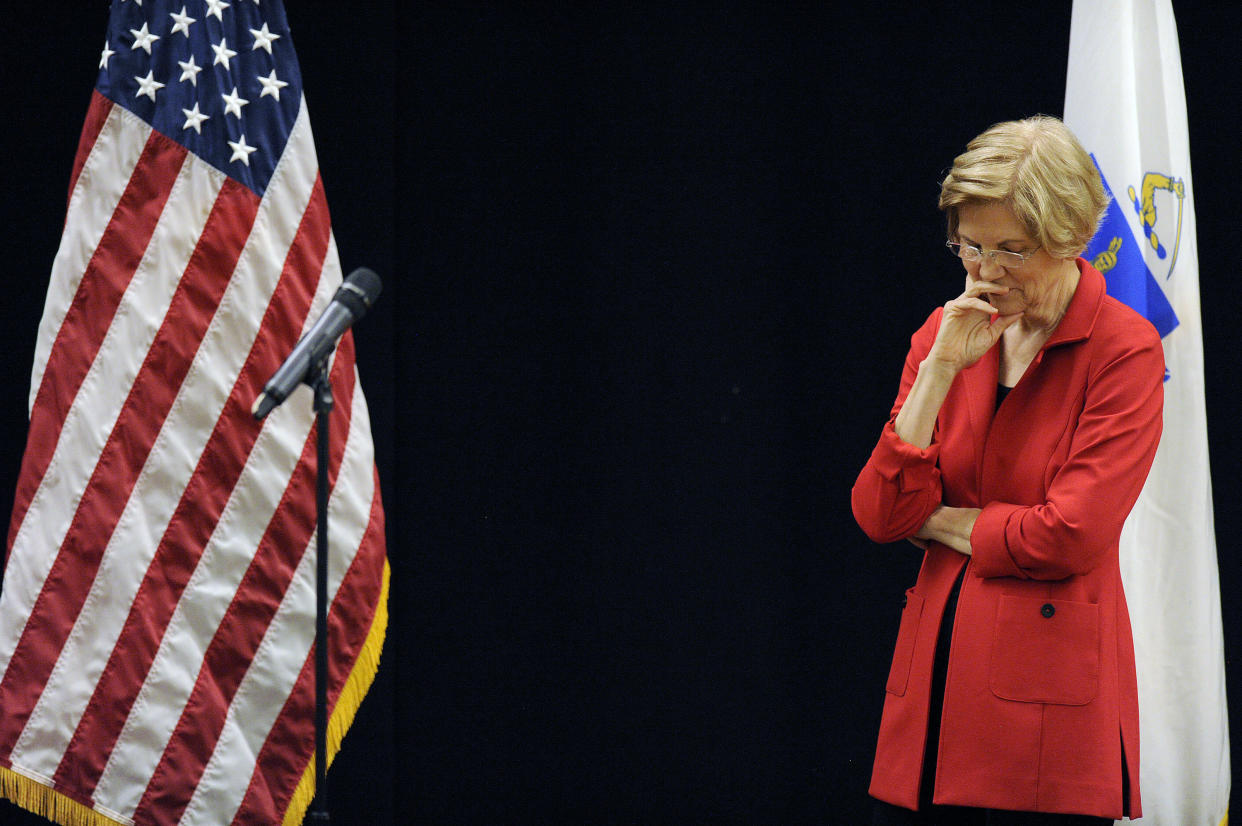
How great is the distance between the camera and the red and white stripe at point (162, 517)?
2.21 metres

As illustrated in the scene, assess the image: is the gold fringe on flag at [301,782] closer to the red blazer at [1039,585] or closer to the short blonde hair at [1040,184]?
the red blazer at [1039,585]

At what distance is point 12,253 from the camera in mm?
2871

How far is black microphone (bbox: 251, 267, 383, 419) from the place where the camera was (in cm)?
148

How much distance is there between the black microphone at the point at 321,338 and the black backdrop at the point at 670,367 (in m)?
1.40

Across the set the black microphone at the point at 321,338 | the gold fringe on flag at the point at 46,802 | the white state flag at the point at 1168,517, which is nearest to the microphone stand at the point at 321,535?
the black microphone at the point at 321,338

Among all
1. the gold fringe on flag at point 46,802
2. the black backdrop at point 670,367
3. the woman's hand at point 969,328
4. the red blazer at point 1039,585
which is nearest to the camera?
the red blazer at point 1039,585

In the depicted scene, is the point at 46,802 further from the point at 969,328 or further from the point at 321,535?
the point at 969,328

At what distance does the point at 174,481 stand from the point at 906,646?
132 cm

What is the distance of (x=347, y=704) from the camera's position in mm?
2326

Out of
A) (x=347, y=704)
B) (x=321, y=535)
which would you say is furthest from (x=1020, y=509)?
(x=347, y=704)

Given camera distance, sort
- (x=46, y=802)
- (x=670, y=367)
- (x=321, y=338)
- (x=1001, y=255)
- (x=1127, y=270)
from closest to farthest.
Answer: (x=321, y=338) < (x=1001, y=255) < (x=46, y=802) < (x=1127, y=270) < (x=670, y=367)

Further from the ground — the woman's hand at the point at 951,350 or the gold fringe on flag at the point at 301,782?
the woman's hand at the point at 951,350

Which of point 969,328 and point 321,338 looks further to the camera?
point 969,328

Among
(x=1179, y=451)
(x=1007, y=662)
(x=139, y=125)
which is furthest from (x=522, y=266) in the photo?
(x=1007, y=662)
